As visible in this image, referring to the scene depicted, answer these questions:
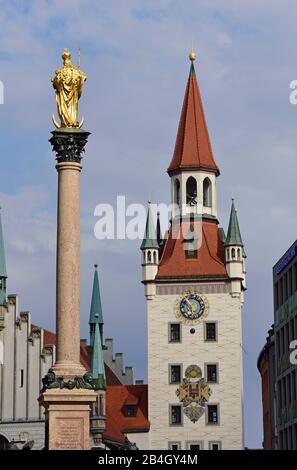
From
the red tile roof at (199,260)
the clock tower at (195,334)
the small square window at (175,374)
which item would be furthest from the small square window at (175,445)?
the red tile roof at (199,260)

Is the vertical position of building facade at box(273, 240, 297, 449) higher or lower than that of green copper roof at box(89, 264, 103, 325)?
lower

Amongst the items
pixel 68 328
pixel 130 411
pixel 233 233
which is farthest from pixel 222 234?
pixel 68 328

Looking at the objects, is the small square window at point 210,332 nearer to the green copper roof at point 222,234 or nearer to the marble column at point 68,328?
the green copper roof at point 222,234

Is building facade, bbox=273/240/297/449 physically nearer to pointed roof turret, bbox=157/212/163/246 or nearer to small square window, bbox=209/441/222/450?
small square window, bbox=209/441/222/450

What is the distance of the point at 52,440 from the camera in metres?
46.9

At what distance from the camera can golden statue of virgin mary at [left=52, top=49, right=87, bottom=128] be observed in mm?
49594

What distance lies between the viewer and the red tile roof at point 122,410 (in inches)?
3967

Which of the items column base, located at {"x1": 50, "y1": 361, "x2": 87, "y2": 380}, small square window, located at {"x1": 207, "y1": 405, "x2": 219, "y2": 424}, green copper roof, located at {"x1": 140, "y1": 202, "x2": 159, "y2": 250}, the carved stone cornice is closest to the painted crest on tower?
small square window, located at {"x1": 207, "y1": 405, "x2": 219, "y2": 424}

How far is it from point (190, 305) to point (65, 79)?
52.3 meters

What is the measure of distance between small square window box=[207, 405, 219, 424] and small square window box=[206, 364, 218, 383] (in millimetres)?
1812
